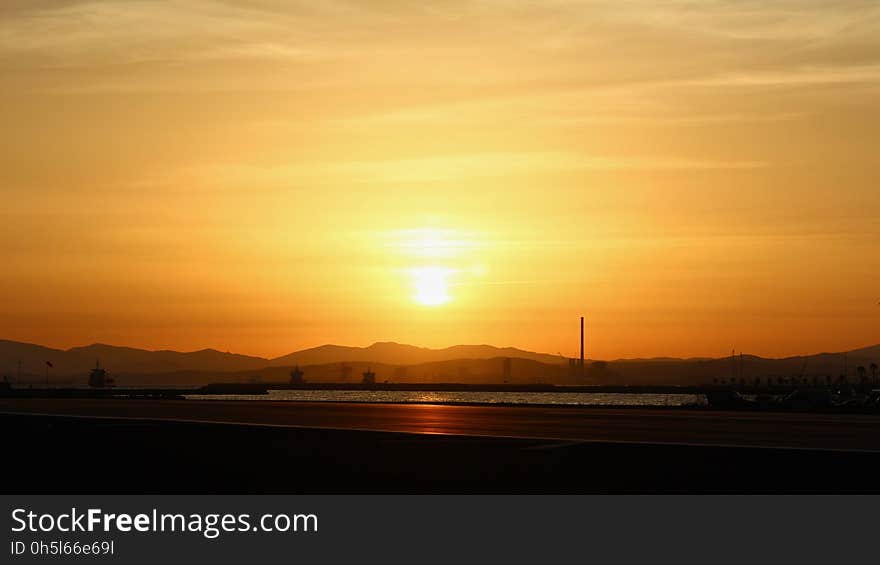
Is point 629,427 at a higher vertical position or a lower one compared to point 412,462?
lower

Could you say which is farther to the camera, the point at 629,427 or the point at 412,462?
the point at 629,427

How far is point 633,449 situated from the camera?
39531 mm

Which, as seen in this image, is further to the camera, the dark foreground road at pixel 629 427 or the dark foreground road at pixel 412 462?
the dark foreground road at pixel 629 427

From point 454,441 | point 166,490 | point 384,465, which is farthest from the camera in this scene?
point 454,441

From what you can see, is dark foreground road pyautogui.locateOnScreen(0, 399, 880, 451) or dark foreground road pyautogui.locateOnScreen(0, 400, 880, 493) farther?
dark foreground road pyautogui.locateOnScreen(0, 399, 880, 451)

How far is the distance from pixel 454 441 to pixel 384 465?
6.49 metres

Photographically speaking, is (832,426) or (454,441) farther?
(832,426)
